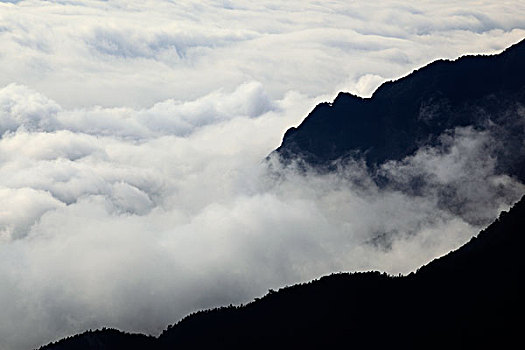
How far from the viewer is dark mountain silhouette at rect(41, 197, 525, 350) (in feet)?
476

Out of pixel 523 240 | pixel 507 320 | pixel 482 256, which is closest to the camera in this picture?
pixel 507 320

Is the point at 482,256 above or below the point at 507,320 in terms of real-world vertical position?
above

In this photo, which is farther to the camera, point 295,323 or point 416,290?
point 295,323

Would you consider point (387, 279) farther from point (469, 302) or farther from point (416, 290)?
point (469, 302)

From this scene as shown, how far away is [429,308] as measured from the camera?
166 m

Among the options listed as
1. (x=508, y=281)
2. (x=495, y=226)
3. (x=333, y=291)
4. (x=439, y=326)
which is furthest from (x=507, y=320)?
(x=333, y=291)

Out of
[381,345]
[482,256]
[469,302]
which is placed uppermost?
[482,256]

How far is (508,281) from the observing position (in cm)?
14738

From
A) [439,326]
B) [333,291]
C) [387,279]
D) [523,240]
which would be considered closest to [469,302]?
[439,326]

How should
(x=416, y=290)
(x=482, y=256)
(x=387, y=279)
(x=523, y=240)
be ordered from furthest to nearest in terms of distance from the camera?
(x=387, y=279) < (x=416, y=290) < (x=482, y=256) < (x=523, y=240)

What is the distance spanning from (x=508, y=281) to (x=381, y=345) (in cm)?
3969

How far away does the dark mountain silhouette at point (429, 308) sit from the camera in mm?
145000

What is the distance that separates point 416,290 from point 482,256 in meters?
22.5

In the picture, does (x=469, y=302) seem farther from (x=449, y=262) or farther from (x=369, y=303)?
(x=369, y=303)
